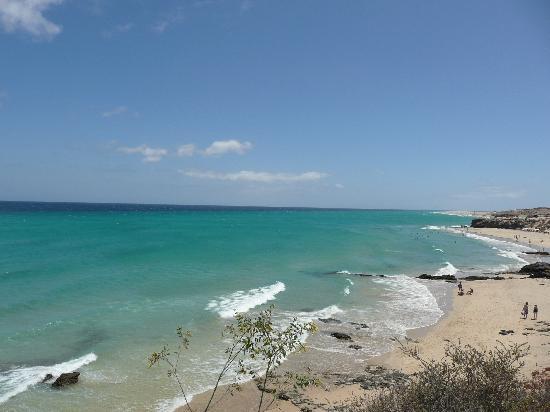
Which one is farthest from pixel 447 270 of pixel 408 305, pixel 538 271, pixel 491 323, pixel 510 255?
pixel 491 323

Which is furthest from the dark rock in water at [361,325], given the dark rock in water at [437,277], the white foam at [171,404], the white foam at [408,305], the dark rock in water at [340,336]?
the dark rock in water at [437,277]

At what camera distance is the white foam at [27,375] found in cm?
1684

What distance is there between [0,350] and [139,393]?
28.3 feet

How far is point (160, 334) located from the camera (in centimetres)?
2408

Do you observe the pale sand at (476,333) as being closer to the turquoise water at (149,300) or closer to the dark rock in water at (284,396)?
the dark rock in water at (284,396)

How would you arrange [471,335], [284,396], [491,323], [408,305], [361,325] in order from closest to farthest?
1. [284,396]
2. [471,335]
3. [361,325]
4. [491,323]
5. [408,305]

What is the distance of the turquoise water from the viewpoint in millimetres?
18250

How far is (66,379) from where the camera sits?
1769 centimetres

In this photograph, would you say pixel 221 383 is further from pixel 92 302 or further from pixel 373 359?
pixel 92 302

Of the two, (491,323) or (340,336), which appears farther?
(491,323)

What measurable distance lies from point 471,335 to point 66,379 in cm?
2141

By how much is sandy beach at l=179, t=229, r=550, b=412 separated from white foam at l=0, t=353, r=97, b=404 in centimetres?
631

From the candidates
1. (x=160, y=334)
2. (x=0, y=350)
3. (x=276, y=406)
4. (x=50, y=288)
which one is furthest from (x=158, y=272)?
(x=276, y=406)

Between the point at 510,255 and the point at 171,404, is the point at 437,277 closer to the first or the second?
the point at 510,255
